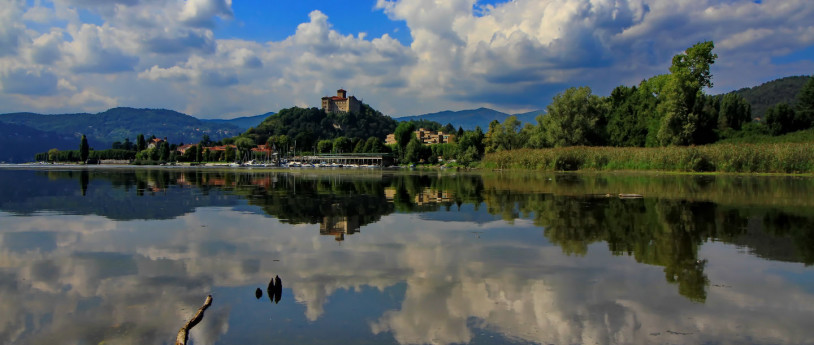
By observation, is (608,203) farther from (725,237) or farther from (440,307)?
(440,307)

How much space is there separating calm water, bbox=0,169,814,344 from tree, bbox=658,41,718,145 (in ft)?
156

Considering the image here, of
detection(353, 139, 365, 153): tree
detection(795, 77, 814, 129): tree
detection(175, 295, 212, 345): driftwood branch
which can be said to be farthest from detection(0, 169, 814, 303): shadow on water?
detection(353, 139, 365, 153): tree

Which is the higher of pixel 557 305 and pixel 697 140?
pixel 697 140

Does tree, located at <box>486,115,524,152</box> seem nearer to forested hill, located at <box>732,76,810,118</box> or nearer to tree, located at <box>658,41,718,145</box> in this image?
tree, located at <box>658,41,718,145</box>

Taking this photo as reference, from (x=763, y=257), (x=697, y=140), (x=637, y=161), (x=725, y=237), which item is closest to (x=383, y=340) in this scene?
(x=763, y=257)

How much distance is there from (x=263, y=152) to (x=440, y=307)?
197924 millimetres

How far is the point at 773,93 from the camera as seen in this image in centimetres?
18550

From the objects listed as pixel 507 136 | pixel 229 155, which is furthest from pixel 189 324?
pixel 229 155

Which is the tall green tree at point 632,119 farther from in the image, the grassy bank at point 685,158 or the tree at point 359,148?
the tree at point 359,148

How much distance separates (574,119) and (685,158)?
2521 centimetres

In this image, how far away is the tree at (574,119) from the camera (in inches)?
2886

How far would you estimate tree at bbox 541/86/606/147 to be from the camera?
73312 mm

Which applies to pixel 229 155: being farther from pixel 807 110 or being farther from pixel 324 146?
pixel 807 110

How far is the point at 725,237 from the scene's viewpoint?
12492 millimetres
